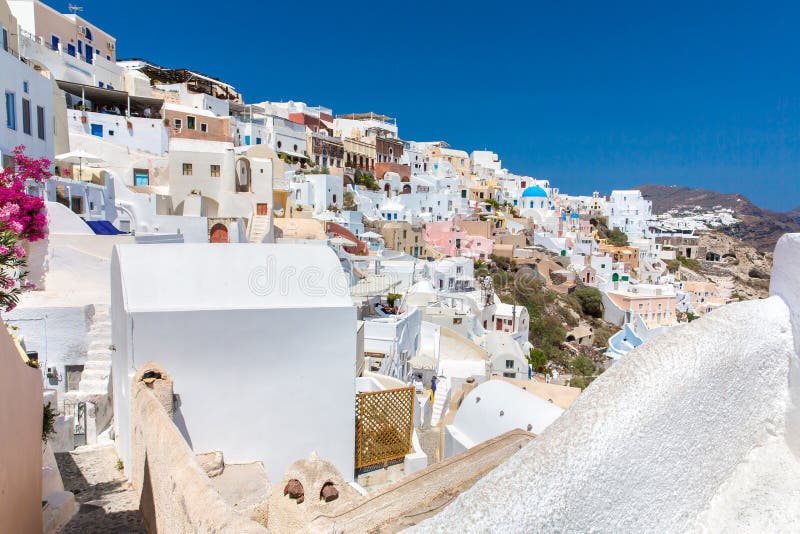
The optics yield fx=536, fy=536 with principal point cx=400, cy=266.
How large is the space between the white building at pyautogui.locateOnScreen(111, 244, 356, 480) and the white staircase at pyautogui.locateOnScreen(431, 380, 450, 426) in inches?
269

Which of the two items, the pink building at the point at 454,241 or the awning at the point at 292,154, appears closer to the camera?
the awning at the point at 292,154

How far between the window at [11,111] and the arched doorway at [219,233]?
25.7 feet

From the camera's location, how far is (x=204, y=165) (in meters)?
21.9

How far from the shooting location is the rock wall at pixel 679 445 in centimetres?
152

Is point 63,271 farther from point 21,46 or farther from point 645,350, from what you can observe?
point 21,46

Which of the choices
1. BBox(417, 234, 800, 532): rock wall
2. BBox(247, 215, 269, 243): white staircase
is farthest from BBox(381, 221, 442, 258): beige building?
BBox(417, 234, 800, 532): rock wall

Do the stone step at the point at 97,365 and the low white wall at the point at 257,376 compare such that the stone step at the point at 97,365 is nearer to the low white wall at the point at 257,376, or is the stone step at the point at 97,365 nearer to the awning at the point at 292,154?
the low white wall at the point at 257,376

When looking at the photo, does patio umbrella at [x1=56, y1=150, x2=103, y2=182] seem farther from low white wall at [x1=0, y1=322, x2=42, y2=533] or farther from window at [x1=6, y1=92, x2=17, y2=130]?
low white wall at [x1=0, y1=322, x2=42, y2=533]

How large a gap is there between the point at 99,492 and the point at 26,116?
10179 millimetres

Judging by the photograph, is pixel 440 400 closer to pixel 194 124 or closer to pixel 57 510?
pixel 57 510

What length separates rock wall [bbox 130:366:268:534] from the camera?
2.74m

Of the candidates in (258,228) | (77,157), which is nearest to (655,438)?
(77,157)

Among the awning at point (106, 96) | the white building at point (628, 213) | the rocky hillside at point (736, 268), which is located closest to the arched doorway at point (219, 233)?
the awning at point (106, 96)

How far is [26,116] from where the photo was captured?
1203 centimetres
